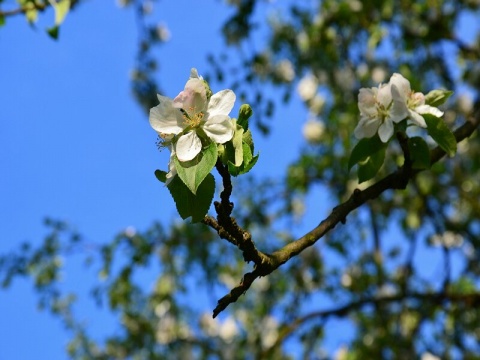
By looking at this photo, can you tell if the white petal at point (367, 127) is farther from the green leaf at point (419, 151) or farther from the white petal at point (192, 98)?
the white petal at point (192, 98)

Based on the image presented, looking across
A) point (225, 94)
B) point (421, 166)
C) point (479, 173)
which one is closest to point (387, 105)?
point (421, 166)

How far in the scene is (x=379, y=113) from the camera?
1298 mm

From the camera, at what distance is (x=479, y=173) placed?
4.80 metres

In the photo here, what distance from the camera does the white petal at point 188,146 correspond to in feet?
3.37

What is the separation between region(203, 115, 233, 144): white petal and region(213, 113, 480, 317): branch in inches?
7.0

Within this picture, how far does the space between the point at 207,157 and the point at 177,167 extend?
0.05 m

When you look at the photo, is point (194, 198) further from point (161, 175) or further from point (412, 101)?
point (412, 101)

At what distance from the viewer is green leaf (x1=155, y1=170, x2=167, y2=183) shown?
42.6 inches

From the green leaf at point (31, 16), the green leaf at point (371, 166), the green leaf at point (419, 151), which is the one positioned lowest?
the green leaf at point (419, 151)

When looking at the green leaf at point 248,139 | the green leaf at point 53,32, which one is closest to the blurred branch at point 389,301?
the green leaf at point 53,32

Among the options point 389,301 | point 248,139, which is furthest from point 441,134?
point 389,301

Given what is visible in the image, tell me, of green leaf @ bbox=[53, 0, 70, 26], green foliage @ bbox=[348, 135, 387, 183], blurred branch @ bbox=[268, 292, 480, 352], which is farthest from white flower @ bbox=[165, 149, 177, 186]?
blurred branch @ bbox=[268, 292, 480, 352]

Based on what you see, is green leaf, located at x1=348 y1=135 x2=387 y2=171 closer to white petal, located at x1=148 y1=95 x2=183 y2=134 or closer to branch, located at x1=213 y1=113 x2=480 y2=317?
branch, located at x1=213 y1=113 x2=480 y2=317

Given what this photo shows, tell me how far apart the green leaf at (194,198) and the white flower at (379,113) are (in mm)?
381
